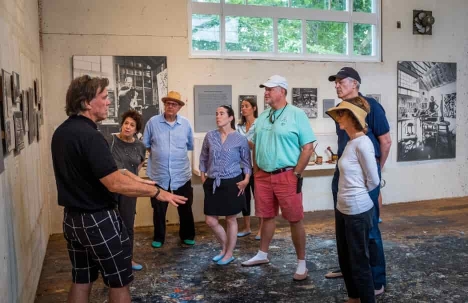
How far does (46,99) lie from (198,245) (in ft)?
7.94

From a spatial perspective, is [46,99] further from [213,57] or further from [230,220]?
[230,220]

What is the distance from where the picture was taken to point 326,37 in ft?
21.3

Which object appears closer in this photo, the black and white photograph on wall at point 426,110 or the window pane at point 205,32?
the window pane at point 205,32

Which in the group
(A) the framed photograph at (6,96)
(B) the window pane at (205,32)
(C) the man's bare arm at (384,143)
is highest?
(B) the window pane at (205,32)

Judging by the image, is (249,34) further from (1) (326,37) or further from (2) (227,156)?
(2) (227,156)

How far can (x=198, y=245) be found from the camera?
474 centimetres

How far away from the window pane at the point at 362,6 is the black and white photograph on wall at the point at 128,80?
290cm

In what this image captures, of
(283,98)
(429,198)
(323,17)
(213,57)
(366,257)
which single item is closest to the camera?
(366,257)

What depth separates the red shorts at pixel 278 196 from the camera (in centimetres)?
360

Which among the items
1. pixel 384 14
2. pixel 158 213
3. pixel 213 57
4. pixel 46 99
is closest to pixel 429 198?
pixel 384 14

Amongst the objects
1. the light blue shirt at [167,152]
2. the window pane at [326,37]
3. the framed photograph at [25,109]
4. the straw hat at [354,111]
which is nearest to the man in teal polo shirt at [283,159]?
the straw hat at [354,111]

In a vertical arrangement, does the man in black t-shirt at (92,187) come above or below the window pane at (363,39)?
below

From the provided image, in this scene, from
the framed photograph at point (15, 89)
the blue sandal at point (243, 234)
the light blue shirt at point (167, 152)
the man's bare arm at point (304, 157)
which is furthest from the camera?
the blue sandal at point (243, 234)

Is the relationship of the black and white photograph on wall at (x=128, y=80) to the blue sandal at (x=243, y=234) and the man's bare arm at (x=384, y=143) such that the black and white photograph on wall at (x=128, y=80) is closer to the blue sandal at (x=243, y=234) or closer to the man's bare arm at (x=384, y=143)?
the blue sandal at (x=243, y=234)
